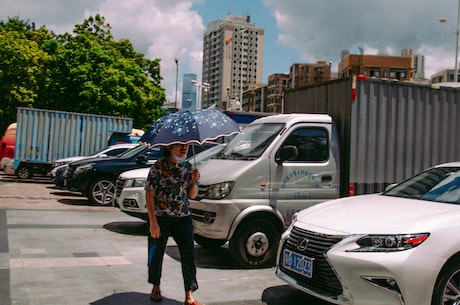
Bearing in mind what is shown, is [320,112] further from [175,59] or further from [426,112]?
[175,59]

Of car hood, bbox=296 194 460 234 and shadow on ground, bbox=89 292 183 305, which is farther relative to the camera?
A: shadow on ground, bbox=89 292 183 305

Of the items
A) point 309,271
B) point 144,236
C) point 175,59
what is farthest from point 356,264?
point 175,59

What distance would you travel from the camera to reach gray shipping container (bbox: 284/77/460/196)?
7.21 m

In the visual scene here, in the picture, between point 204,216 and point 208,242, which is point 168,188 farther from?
point 208,242

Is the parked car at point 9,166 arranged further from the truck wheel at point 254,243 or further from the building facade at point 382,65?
the building facade at point 382,65

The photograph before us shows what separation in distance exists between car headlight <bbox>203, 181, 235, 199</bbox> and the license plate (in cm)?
165

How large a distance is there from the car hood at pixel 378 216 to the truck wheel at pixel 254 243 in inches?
54.1

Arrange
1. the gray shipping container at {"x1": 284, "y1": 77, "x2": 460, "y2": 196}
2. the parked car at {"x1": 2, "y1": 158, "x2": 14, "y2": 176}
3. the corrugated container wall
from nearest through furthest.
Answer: the gray shipping container at {"x1": 284, "y1": 77, "x2": 460, "y2": 196}, the corrugated container wall, the parked car at {"x1": 2, "y1": 158, "x2": 14, "y2": 176}

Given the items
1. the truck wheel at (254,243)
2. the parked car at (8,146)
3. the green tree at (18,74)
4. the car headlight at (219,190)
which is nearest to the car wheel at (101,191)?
the car headlight at (219,190)

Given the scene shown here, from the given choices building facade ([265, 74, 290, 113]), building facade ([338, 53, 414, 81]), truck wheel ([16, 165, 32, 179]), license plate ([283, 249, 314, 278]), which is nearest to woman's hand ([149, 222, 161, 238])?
license plate ([283, 249, 314, 278])

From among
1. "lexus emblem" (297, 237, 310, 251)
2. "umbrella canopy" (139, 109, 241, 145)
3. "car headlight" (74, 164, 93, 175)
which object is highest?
"umbrella canopy" (139, 109, 241, 145)

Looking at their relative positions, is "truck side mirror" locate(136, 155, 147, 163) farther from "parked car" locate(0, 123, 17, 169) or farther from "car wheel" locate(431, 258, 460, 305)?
"parked car" locate(0, 123, 17, 169)

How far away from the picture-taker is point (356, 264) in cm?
404

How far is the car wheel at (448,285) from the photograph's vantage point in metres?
4.01
